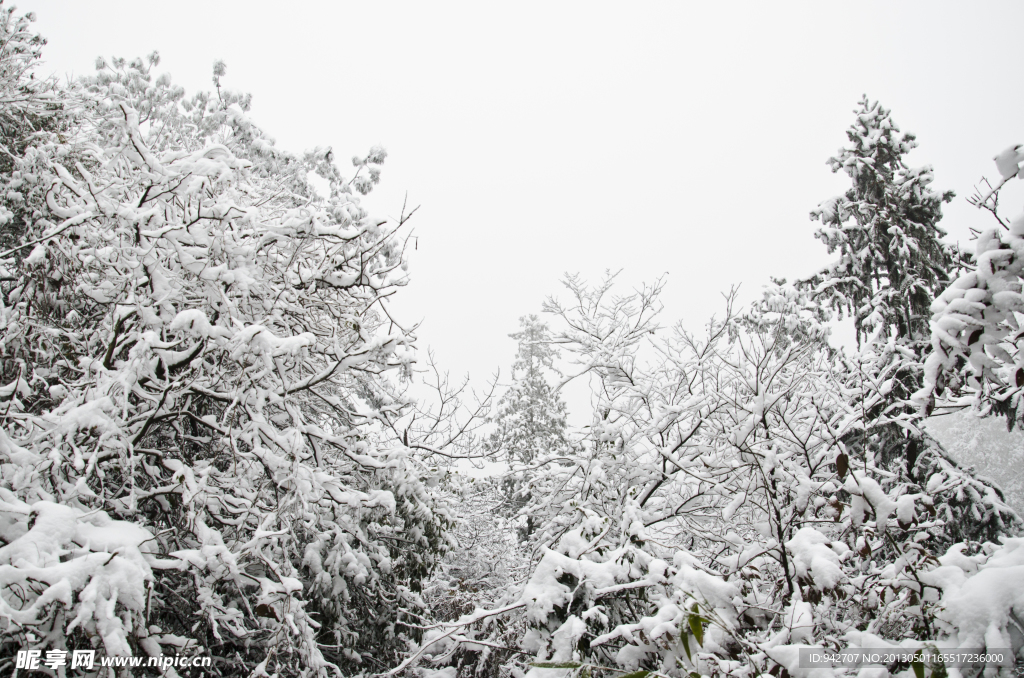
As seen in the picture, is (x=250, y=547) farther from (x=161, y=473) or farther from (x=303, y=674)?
(x=161, y=473)

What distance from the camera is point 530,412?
18.9m

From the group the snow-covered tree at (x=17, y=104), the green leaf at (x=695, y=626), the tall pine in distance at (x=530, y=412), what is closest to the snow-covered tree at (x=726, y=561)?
the green leaf at (x=695, y=626)

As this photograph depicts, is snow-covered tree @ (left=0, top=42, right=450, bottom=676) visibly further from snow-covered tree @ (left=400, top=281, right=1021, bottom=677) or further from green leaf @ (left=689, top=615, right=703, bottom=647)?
green leaf @ (left=689, top=615, right=703, bottom=647)

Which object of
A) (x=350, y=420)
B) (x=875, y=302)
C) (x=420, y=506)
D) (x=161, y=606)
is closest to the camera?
(x=161, y=606)

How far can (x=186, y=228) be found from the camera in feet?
12.0

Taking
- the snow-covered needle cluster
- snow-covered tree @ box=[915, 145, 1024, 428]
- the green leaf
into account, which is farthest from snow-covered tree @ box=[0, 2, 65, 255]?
snow-covered tree @ box=[915, 145, 1024, 428]

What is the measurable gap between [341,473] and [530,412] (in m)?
14.1

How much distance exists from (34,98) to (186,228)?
446 cm

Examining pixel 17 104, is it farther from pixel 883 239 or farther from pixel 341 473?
pixel 883 239

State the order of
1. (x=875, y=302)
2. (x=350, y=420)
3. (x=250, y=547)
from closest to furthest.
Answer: (x=250, y=547), (x=350, y=420), (x=875, y=302)

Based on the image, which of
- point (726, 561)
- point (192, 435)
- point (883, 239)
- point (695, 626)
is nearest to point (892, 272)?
point (883, 239)

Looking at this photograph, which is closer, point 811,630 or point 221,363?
point 811,630

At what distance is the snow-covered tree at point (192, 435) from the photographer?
8.73 feet

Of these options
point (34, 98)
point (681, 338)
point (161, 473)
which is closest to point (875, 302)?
point (681, 338)
